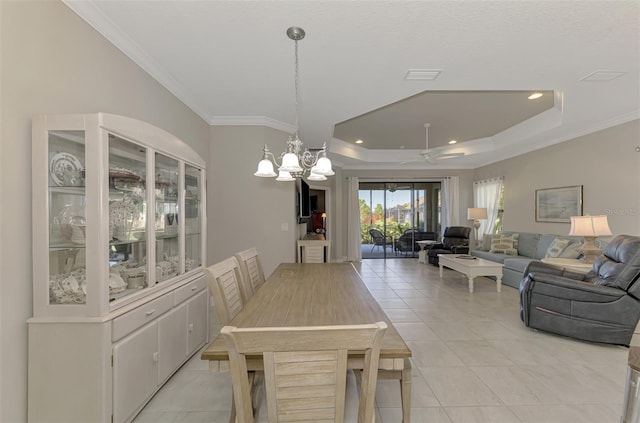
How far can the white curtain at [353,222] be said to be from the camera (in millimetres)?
7938

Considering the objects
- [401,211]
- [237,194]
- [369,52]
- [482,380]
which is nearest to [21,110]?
[369,52]

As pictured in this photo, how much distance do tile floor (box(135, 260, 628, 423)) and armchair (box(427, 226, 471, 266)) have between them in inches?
130

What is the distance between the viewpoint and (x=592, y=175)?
4469 millimetres

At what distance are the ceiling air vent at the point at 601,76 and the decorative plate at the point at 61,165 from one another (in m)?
4.35

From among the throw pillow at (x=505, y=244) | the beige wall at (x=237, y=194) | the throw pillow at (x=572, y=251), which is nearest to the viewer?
the beige wall at (x=237, y=194)

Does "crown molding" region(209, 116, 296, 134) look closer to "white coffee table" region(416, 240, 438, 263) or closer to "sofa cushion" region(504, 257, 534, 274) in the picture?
"sofa cushion" region(504, 257, 534, 274)

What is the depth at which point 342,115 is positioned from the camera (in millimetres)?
3912

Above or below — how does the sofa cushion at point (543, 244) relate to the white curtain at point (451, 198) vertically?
below

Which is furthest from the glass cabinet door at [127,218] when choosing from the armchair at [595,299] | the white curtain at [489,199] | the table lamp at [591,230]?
the white curtain at [489,199]

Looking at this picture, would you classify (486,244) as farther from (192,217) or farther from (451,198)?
(192,217)

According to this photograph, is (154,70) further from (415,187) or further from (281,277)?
(415,187)

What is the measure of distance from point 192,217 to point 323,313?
1.91 meters

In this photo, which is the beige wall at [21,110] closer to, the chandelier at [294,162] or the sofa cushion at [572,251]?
the chandelier at [294,162]

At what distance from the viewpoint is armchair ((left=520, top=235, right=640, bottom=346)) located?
274 centimetres
